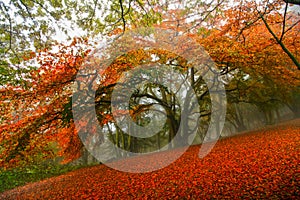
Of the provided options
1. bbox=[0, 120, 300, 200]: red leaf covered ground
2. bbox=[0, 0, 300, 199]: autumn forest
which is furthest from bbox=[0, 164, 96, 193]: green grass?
bbox=[0, 120, 300, 200]: red leaf covered ground

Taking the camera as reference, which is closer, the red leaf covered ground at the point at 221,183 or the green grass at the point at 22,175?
the red leaf covered ground at the point at 221,183

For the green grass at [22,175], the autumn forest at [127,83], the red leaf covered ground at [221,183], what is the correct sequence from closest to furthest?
the red leaf covered ground at [221,183] → the autumn forest at [127,83] → the green grass at [22,175]

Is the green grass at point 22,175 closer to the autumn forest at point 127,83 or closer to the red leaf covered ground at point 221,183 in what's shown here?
the autumn forest at point 127,83

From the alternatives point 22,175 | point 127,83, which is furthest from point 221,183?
point 22,175

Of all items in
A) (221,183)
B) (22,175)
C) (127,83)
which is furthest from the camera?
(22,175)

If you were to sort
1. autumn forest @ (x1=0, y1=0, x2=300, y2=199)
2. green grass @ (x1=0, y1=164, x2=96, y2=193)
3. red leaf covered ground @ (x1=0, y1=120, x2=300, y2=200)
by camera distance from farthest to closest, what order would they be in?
green grass @ (x1=0, y1=164, x2=96, y2=193) < autumn forest @ (x1=0, y1=0, x2=300, y2=199) < red leaf covered ground @ (x1=0, y1=120, x2=300, y2=200)

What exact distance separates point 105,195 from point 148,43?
Result: 974cm

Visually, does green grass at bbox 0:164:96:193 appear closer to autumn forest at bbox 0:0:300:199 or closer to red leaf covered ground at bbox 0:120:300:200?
autumn forest at bbox 0:0:300:199

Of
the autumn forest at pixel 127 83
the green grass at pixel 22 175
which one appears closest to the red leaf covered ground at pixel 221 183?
the autumn forest at pixel 127 83

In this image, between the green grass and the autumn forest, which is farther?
the green grass

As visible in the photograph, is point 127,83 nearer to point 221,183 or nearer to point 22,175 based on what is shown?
point 221,183

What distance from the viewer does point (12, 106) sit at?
28.6ft

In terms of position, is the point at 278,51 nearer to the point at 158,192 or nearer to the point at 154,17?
the point at 154,17

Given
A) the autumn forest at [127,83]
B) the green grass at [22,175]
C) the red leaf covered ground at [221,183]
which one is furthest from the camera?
the green grass at [22,175]
